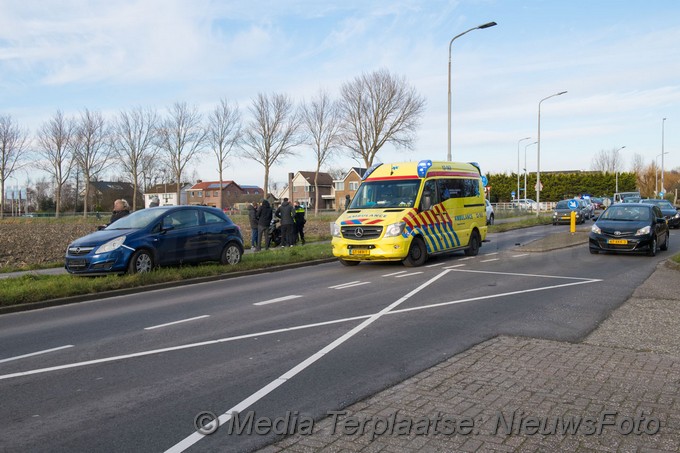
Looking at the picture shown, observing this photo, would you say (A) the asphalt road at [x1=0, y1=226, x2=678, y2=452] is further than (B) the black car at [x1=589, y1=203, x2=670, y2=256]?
No

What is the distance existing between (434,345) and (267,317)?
291cm

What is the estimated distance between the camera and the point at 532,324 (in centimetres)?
805

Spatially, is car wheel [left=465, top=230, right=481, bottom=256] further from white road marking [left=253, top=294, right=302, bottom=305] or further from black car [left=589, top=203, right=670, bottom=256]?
white road marking [left=253, top=294, right=302, bottom=305]

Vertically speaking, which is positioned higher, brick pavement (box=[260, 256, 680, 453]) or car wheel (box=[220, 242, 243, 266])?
car wheel (box=[220, 242, 243, 266])

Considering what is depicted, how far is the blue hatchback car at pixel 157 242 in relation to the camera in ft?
41.4

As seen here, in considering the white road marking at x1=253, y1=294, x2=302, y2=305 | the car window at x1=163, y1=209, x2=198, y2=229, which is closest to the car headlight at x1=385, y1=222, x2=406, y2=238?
the white road marking at x1=253, y1=294, x2=302, y2=305

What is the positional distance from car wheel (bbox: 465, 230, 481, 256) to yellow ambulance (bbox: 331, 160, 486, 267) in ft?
1.02

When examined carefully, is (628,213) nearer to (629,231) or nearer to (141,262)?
(629,231)

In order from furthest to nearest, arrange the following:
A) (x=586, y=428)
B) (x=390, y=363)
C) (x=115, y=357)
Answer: (x=115, y=357) < (x=390, y=363) < (x=586, y=428)

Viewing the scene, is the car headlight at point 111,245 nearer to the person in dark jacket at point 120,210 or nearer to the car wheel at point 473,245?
the person in dark jacket at point 120,210

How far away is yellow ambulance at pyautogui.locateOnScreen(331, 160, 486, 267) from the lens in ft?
48.5

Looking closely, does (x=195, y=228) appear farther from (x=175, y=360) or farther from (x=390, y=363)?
(x=390, y=363)

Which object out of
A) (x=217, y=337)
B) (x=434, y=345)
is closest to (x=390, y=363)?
(x=434, y=345)

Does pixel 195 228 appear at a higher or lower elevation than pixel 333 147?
lower
